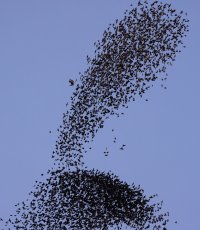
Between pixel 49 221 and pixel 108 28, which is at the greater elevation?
pixel 108 28

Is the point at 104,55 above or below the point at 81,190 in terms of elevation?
above

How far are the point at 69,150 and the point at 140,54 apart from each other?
7185 millimetres

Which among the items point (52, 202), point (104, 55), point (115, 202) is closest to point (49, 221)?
point (52, 202)

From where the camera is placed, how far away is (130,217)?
28.3 meters

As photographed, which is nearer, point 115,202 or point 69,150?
point 115,202

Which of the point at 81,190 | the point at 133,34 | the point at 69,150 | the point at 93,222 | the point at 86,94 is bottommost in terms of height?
the point at 93,222

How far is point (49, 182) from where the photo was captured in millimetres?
29516

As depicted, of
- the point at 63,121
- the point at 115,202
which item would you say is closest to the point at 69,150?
the point at 63,121

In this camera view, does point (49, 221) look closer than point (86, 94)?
Yes

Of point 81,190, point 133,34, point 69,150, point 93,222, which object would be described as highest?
point 133,34

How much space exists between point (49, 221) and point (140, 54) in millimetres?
11195

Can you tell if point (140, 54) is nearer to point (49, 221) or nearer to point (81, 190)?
point (81, 190)

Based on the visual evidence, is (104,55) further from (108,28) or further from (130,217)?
(130,217)

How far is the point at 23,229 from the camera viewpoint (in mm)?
29078
